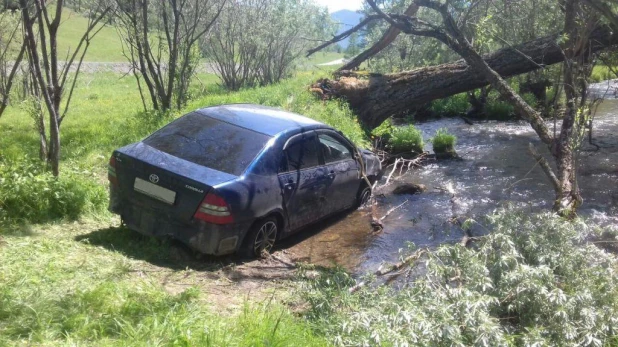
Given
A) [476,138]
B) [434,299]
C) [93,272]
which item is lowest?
[476,138]

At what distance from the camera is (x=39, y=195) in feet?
20.5

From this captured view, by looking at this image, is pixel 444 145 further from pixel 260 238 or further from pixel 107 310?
pixel 107 310

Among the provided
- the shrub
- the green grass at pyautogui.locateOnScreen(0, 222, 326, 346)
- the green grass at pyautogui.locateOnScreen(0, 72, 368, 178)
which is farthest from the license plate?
the shrub

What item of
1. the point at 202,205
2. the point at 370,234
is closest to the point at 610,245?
the point at 370,234

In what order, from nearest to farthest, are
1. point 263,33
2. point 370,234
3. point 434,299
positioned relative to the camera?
1. point 434,299
2. point 370,234
3. point 263,33

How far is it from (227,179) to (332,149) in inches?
96.7

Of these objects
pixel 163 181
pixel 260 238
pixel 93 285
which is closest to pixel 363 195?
pixel 260 238

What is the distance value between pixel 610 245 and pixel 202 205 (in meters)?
5.42

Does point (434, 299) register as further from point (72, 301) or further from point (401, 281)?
point (72, 301)

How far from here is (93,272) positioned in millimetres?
4762

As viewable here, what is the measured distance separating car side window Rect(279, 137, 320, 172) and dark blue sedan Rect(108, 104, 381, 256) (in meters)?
0.01

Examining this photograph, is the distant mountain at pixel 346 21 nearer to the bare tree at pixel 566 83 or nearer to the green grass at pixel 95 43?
the bare tree at pixel 566 83

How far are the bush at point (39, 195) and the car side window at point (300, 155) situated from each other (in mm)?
2341

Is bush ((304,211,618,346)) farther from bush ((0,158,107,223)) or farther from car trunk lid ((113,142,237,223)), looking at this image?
bush ((0,158,107,223))
